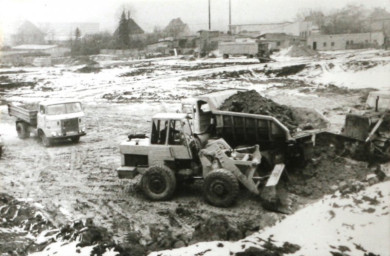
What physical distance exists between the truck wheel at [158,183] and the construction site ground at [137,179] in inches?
8.2

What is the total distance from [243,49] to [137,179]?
2989cm

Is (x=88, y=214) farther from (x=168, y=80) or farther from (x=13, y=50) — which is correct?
(x=13, y=50)

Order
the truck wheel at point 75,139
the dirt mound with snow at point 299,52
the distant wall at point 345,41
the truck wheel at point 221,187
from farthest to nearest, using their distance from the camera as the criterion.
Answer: the dirt mound with snow at point 299,52
the distant wall at point 345,41
the truck wheel at point 75,139
the truck wheel at point 221,187

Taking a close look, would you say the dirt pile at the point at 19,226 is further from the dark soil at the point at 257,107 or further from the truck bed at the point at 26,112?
the truck bed at the point at 26,112

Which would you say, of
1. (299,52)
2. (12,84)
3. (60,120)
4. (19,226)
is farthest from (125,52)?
(19,226)

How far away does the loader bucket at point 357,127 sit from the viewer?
9.74 meters

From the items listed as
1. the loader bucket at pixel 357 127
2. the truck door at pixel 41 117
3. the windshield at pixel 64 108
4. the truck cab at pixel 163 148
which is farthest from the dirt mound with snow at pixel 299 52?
the truck cab at pixel 163 148

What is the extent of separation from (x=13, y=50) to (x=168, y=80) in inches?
1211

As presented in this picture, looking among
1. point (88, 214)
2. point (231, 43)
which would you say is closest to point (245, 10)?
point (88, 214)

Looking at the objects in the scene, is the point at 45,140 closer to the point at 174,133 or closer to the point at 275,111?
the point at 174,133

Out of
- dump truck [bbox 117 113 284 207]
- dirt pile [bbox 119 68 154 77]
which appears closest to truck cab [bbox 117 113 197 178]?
dump truck [bbox 117 113 284 207]

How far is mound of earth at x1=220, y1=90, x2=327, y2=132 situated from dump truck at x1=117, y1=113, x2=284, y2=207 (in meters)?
1.18

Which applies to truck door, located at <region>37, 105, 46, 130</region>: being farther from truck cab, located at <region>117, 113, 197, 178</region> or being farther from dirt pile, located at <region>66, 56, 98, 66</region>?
dirt pile, located at <region>66, 56, 98, 66</region>

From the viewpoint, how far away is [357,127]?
9.89 meters
